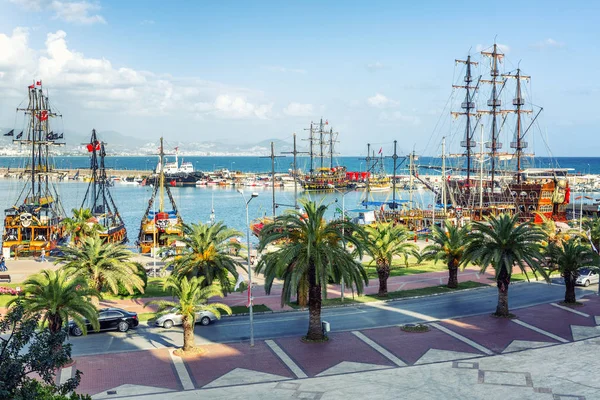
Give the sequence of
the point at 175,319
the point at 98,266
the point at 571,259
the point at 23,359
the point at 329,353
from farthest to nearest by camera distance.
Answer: the point at 571,259 < the point at 98,266 < the point at 175,319 < the point at 329,353 < the point at 23,359

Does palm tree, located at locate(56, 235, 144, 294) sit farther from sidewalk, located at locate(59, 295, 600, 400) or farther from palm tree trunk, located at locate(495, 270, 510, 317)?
palm tree trunk, located at locate(495, 270, 510, 317)

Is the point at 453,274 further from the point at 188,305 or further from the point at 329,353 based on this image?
the point at 188,305

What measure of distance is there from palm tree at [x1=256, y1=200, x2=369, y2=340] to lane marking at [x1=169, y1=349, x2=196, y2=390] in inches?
220

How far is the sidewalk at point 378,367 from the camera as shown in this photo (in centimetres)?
2269

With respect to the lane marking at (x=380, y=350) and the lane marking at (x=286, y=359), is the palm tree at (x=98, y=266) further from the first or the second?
the lane marking at (x=380, y=350)

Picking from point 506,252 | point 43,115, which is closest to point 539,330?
point 506,252

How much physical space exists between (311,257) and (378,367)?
628cm

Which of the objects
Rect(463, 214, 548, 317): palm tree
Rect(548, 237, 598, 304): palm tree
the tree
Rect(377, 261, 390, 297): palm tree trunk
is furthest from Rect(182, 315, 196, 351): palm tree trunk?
Rect(548, 237, 598, 304): palm tree

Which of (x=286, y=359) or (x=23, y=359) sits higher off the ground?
(x=23, y=359)

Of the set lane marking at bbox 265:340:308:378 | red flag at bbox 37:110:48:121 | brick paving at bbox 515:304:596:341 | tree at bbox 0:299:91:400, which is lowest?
lane marking at bbox 265:340:308:378

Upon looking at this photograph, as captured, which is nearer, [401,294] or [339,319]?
[339,319]

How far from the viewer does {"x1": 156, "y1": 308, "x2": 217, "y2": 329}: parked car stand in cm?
3164

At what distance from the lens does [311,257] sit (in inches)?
1132

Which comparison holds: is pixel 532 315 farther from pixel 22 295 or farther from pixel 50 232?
pixel 50 232
